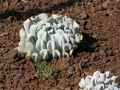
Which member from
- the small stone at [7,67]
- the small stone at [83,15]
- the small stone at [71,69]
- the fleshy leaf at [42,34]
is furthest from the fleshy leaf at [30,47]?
the small stone at [83,15]

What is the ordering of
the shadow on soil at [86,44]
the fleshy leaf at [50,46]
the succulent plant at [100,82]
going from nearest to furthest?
the succulent plant at [100,82], the fleshy leaf at [50,46], the shadow on soil at [86,44]

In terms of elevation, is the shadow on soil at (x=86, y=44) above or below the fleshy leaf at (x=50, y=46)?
below

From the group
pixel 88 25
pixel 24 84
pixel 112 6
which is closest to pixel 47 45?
pixel 24 84

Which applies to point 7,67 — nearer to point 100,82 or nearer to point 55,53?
point 55,53

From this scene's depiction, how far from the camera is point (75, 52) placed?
4.37 m

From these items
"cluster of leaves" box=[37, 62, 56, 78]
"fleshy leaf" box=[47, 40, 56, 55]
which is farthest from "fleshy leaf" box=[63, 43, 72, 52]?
"cluster of leaves" box=[37, 62, 56, 78]

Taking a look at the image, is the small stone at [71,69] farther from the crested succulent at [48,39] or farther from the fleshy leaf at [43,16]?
the fleshy leaf at [43,16]

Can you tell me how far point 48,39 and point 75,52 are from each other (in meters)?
0.34

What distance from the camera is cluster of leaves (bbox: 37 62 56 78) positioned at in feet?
13.2

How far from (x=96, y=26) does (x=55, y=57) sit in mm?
731

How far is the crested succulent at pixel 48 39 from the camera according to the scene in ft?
13.7

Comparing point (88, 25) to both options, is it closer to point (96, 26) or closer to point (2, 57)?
point (96, 26)

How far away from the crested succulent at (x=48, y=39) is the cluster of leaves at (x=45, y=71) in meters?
Result: 0.15

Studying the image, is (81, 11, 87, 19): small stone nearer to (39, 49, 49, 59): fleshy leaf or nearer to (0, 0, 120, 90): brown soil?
(0, 0, 120, 90): brown soil
